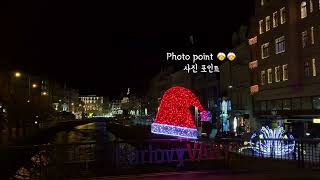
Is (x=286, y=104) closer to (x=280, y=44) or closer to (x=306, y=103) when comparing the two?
(x=306, y=103)

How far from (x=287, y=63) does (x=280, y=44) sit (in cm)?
293

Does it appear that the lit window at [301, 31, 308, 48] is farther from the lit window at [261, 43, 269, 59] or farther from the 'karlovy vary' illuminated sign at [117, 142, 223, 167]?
the 'karlovy vary' illuminated sign at [117, 142, 223, 167]

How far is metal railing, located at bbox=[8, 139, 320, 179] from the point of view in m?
17.7

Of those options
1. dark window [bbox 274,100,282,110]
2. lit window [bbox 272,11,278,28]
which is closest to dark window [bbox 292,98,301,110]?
dark window [bbox 274,100,282,110]

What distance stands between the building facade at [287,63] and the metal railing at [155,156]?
21.3m

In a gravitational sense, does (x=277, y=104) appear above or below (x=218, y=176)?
above

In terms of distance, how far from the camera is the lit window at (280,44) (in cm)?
4829

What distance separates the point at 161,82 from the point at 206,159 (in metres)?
137

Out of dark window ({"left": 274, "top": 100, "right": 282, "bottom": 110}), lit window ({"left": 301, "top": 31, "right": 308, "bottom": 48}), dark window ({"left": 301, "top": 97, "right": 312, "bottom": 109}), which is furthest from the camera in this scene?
dark window ({"left": 274, "top": 100, "right": 282, "bottom": 110})

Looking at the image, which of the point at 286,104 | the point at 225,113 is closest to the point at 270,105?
the point at 286,104

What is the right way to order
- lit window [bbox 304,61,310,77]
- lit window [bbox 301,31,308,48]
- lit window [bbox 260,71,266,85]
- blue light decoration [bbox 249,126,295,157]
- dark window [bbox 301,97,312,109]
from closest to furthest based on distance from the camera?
blue light decoration [bbox 249,126,295,157], lit window [bbox 304,61,310,77], lit window [bbox 301,31,308,48], dark window [bbox 301,97,312,109], lit window [bbox 260,71,266,85]

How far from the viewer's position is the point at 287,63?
47.1m

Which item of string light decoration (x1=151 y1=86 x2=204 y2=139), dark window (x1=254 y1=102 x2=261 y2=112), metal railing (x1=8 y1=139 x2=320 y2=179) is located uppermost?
dark window (x1=254 y1=102 x2=261 y2=112)

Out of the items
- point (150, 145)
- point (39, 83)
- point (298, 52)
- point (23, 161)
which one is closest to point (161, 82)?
point (39, 83)
